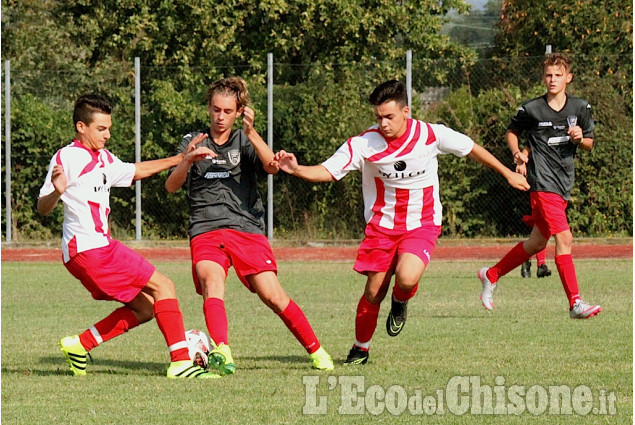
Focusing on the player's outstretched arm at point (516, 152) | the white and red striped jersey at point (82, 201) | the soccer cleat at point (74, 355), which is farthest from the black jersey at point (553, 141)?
the soccer cleat at point (74, 355)

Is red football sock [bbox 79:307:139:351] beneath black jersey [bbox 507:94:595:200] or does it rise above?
beneath

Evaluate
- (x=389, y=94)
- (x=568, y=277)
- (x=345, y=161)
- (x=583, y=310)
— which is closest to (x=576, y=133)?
(x=568, y=277)

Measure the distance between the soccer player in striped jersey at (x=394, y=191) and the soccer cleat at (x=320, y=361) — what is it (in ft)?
0.72

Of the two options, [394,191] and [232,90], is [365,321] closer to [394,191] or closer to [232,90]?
[394,191]

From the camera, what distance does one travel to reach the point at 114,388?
Answer: 634cm

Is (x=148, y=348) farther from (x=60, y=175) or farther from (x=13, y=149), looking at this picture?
(x=13, y=149)

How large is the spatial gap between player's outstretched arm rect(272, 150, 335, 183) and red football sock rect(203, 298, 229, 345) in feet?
3.05

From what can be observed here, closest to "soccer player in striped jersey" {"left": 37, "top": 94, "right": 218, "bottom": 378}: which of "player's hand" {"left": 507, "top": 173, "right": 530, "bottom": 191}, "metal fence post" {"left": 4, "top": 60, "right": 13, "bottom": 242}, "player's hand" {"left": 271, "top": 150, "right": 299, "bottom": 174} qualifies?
"player's hand" {"left": 271, "top": 150, "right": 299, "bottom": 174}

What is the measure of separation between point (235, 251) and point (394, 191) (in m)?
1.09

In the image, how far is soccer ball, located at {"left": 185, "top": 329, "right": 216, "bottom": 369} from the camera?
7106 mm

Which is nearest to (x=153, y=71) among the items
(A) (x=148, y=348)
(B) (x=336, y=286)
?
(B) (x=336, y=286)

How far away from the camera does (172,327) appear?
689 centimetres

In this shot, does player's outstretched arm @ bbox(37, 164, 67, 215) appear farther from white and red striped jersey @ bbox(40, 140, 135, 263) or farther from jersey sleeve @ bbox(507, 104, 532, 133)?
jersey sleeve @ bbox(507, 104, 532, 133)

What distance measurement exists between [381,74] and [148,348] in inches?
481
